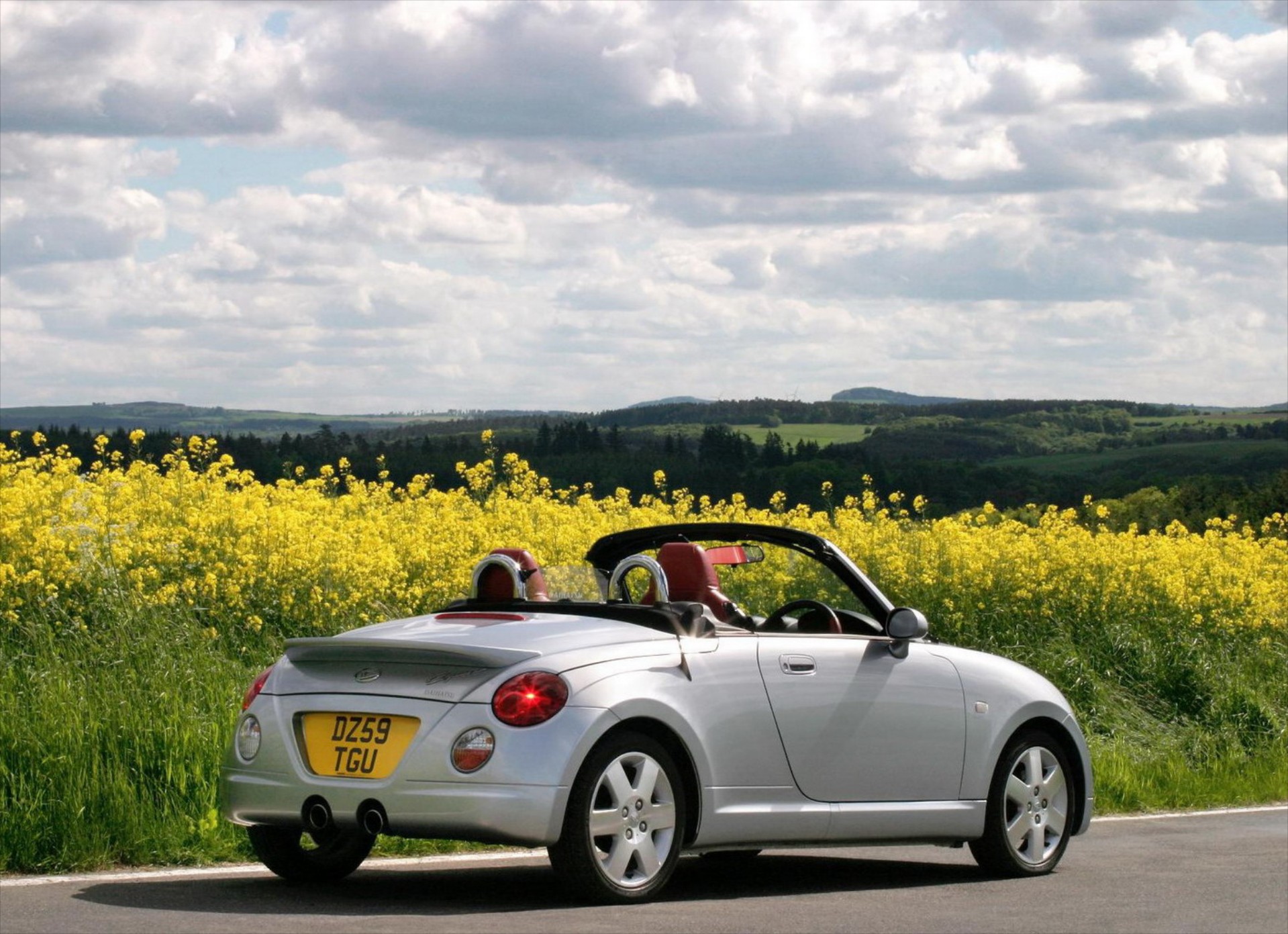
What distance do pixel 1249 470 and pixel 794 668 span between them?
106 m

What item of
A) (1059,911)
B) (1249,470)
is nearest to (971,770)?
(1059,911)

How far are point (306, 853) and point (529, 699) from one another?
5.27ft

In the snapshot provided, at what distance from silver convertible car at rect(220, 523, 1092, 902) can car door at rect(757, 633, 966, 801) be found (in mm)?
11

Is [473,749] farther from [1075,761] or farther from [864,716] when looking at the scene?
[1075,761]

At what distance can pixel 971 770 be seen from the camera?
9.18m

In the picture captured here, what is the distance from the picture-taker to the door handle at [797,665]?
843 centimetres

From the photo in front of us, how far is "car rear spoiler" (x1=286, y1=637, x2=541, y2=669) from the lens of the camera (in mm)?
7441

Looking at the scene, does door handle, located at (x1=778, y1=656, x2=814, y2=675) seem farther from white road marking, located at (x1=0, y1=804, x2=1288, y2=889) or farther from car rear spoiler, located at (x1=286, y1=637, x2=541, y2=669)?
white road marking, located at (x1=0, y1=804, x2=1288, y2=889)

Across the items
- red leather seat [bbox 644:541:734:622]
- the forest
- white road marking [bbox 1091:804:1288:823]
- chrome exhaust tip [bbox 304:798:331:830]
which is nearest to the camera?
chrome exhaust tip [bbox 304:798:331:830]

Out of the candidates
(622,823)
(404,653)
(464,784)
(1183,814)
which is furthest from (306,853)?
(1183,814)

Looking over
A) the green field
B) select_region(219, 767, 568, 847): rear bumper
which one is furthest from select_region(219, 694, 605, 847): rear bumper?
the green field

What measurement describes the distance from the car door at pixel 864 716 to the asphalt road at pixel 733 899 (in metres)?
0.47

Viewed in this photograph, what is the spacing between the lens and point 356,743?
297 inches

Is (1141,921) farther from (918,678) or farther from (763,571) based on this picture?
(763,571)
